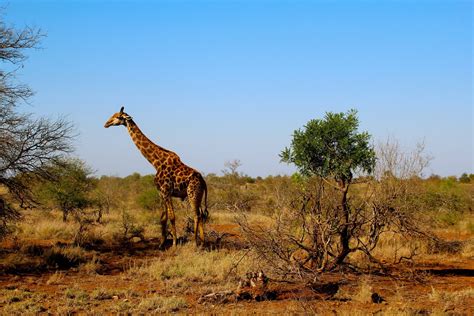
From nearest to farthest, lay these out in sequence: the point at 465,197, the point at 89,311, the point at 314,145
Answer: the point at 89,311, the point at 314,145, the point at 465,197

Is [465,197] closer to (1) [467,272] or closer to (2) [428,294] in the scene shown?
(1) [467,272]

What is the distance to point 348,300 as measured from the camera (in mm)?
8047

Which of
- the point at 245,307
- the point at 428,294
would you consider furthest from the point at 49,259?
the point at 428,294

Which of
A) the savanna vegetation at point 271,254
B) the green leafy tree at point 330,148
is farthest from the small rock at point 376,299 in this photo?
the green leafy tree at point 330,148

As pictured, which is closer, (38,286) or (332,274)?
(38,286)

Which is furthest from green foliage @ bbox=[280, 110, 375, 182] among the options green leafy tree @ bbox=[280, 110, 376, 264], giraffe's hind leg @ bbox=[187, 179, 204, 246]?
giraffe's hind leg @ bbox=[187, 179, 204, 246]

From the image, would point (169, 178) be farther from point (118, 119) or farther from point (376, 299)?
point (376, 299)

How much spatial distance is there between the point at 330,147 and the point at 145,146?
5296 mm

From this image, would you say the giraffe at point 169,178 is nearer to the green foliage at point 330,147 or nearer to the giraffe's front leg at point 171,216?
the giraffe's front leg at point 171,216

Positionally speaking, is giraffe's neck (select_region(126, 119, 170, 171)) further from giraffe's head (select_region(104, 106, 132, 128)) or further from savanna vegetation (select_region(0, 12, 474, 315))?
savanna vegetation (select_region(0, 12, 474, 315))

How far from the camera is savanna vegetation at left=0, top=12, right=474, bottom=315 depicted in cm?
791

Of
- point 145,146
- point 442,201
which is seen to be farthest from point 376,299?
point 442,201

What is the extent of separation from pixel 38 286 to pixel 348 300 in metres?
5.63

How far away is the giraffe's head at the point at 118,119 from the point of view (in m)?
14.0
